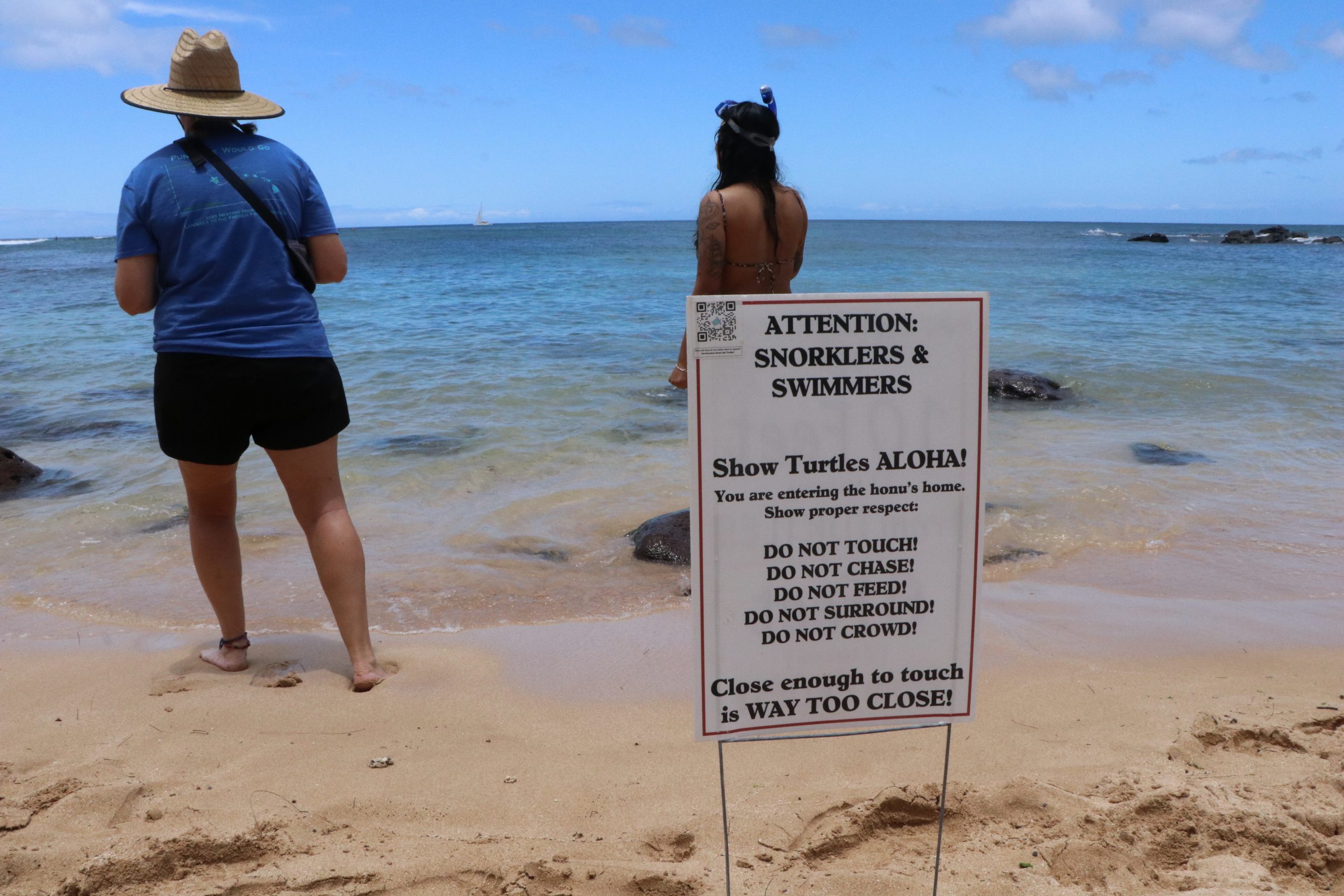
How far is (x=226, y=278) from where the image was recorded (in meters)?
2.90

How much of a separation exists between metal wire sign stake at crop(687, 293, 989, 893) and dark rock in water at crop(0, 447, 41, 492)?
659 centimetres

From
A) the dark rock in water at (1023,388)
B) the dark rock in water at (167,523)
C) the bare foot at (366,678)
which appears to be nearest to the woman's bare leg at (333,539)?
the bare foot at (366,678)

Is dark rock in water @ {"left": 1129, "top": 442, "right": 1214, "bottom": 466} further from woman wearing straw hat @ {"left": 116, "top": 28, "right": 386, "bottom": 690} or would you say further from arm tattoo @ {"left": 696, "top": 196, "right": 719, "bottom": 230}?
woman wearing straw hat @ {"left": 116, "top": 28, "right": 386, "bottom": 690}

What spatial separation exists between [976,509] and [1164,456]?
6.15m

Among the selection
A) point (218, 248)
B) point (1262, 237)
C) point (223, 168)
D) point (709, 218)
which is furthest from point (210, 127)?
point (1262, 237)

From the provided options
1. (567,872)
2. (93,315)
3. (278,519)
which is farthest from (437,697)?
(93,315)

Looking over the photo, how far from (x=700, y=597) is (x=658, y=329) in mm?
15213

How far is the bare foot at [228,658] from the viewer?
11.5ft

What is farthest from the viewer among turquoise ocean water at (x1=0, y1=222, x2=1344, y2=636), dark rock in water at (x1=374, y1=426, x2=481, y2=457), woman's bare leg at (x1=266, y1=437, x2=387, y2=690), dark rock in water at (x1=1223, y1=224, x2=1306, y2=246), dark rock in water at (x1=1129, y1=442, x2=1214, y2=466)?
dark rock in water at (x1=1223, y1=224, x2=1306, y2=246)

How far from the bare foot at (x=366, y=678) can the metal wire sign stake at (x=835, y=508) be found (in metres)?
1.74

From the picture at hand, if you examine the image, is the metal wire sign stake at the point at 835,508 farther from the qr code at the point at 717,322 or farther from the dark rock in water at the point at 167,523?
the dark rock in water at the point at 167,523

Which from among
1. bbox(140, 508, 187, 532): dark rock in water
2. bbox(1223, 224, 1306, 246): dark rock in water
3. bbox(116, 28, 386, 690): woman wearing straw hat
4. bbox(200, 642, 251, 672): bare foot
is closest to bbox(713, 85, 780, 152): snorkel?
bbox(116, 28, 386, 690): woman wearing straw hat

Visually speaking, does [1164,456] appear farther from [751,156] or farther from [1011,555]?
[751,156]

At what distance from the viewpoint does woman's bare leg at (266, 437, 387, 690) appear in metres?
3.17
